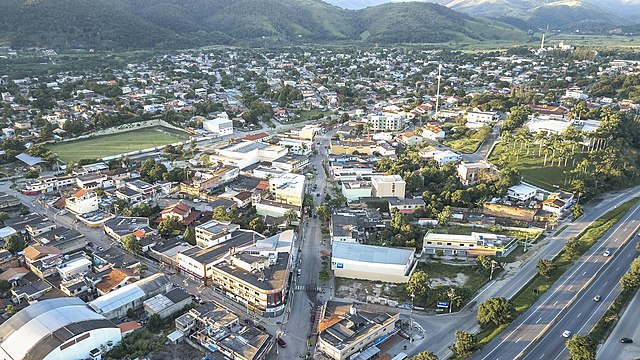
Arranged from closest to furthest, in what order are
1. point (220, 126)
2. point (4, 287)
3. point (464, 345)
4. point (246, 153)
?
point (464, 345)
point (4, 287)
point (246, 153)
point (220, 126)

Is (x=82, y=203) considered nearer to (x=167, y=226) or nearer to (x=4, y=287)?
(x=167, y=226)

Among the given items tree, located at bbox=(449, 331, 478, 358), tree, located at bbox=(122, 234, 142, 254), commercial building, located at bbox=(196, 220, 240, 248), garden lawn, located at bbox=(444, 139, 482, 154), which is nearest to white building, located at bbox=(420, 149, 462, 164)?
garden lawn, located at bbox=(444, 139, 482, 154)

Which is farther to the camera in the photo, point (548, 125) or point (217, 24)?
point (217, 24)

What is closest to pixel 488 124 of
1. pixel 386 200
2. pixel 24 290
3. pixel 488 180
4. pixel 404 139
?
pixel 404 139

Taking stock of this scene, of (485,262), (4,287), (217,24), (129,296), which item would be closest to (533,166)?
(485,262)

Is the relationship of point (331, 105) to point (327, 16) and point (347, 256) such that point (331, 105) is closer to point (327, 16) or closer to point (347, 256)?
point (347, 256)

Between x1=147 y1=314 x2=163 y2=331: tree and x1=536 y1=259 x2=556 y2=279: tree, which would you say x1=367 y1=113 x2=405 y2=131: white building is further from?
x1=147 y1=314 x2=163 y2=331: tree
